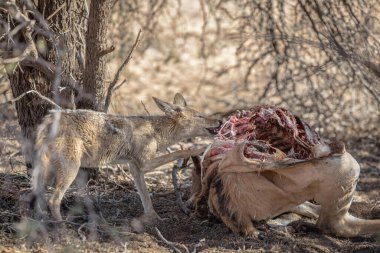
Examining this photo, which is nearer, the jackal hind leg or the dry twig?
the dry twig

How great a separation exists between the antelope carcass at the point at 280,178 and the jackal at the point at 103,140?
0.75 metres

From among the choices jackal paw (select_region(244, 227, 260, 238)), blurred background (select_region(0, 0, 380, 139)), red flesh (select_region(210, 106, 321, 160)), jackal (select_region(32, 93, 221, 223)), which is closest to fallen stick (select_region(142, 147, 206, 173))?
jackal (select_region(32, 93, 221, 223))

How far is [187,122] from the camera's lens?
287 inches

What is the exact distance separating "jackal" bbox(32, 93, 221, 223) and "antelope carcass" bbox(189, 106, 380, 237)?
2.46 feet

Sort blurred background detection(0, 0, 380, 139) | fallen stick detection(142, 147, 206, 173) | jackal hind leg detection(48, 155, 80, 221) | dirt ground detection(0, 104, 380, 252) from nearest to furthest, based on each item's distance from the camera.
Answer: dirt ground detection(0, 104, 380, 252) < jackal hind leg detection(48, 155, 80, 221) < fallen stick detection(142, 147, 206, 173) < blurred background detection(0, 0, 380, 139)

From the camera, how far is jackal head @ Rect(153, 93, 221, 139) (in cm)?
723

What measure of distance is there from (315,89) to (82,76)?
4077 mm

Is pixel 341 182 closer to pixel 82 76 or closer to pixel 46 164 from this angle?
pixel 46 164

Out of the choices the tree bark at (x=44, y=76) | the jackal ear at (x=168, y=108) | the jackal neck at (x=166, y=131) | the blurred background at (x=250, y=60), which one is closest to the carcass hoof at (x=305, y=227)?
the jackal neck at (x=166, y=131)

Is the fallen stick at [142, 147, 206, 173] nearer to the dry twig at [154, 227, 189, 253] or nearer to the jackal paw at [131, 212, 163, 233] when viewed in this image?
the jackal paw at [131, 212, 163, 233]

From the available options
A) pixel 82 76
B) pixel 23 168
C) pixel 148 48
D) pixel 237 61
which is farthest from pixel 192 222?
pixel 148 48

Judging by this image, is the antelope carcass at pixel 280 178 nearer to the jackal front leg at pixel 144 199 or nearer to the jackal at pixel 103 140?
the jackal front leg at pixel 144 199

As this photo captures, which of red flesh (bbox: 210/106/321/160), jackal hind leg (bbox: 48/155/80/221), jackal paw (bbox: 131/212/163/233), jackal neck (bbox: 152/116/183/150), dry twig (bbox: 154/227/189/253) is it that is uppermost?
red flesh (bbox: 210/106/321/160)

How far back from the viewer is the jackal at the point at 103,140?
20.2ft
